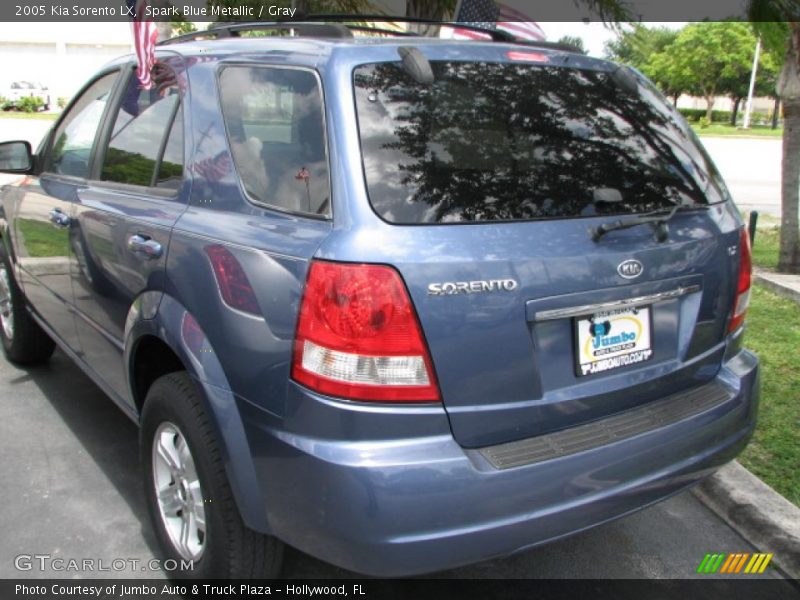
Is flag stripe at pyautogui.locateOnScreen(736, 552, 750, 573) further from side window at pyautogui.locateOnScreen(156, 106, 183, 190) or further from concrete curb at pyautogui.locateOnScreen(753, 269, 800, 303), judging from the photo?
concrete curb at pyautogui.locateOnScreen(753, 269, 800, 303)

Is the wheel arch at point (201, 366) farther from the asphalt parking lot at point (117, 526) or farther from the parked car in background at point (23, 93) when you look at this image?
the parked car in background at point (23, 93)

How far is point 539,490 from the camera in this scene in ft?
6.79

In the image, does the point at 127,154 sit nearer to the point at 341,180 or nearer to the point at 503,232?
the point at 341,180

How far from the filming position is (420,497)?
6.39 feet

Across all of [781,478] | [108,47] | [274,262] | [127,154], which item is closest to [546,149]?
[274,262]

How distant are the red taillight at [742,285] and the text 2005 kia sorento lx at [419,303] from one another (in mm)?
11

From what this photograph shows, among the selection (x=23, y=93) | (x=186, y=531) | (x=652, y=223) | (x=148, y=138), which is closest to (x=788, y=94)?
(x=652, y=223)

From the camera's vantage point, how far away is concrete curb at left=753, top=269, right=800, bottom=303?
21.1 feet

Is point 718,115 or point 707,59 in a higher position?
point 707,59

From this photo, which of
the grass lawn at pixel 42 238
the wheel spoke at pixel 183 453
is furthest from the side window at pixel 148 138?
the wheel spoke at pixel 183 453

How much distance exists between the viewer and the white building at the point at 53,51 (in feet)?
160

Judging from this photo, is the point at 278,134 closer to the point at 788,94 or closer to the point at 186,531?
the point at 186,531

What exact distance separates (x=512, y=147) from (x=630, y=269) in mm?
516

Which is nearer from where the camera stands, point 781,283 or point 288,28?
point 288,28
